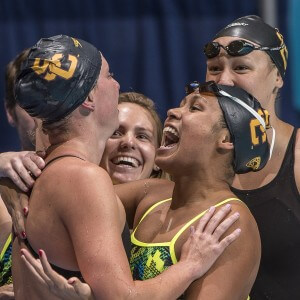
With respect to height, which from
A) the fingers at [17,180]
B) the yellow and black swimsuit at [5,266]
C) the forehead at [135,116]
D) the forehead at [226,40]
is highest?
the forehead at [226,40]

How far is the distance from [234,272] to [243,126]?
57cm

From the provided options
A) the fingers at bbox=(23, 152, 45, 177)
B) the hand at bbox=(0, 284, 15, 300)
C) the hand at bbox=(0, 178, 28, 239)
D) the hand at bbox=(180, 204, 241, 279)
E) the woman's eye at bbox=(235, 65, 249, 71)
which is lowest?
the hand at bbox=(0, 284, 15, 300)

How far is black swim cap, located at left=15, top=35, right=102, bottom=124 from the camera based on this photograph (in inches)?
114

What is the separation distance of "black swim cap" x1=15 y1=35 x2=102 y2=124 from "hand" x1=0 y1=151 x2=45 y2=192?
15cm

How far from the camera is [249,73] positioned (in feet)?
12.4

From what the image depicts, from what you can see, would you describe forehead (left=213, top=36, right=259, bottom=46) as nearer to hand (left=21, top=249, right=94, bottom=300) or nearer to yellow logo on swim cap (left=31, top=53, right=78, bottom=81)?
yellow logo on swim cap (left=31, top=53, right=78, bottom=81)

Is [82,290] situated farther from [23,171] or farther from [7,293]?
[7,293]

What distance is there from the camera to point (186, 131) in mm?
3258

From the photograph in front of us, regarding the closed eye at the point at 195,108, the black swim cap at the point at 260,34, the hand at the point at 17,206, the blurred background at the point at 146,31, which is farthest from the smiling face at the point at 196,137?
the blurred background at the point at 146,31

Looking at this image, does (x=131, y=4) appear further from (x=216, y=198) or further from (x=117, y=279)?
(x=117, y=279)

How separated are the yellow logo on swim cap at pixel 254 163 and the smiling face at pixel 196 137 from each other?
14 centimetres

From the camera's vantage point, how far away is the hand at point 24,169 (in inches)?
116

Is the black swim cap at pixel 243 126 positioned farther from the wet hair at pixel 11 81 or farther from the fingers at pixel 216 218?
the wet hair at pixel 11 81

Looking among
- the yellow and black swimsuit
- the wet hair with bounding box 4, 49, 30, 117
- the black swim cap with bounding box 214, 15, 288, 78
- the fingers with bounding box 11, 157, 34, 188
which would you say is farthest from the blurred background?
the fingers with bounding box 11, 157, 34, 188
